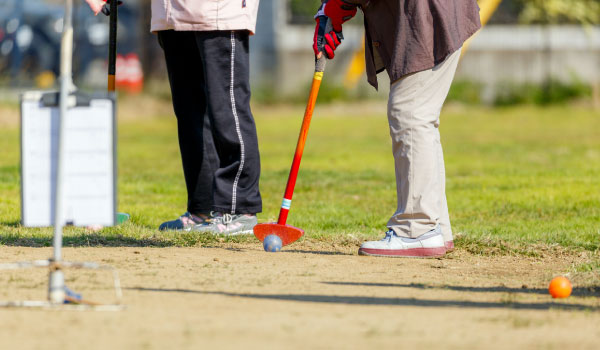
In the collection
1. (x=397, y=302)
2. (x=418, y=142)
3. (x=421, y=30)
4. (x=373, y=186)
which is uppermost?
(x=421, y=30)

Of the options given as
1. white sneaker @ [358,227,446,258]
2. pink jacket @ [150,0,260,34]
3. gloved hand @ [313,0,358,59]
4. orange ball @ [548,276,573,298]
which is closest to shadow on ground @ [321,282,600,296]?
orange ball @ [548,276,573,298]

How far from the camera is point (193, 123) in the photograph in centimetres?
556

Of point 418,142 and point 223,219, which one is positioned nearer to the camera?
point 418,142

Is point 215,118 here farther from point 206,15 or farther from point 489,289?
point 489,289

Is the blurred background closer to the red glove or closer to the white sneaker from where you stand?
the red glove

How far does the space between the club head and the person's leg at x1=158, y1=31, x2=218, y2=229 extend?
542 mm

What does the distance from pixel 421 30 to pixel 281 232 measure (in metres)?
1.25

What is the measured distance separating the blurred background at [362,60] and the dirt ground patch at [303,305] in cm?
1520

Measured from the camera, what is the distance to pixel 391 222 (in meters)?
4.96

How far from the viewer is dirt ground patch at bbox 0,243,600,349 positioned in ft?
9.96

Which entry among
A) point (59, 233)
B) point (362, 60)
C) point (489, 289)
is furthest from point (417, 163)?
point (362, 60)

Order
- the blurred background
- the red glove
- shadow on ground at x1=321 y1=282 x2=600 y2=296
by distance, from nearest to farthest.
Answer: shadow on ground at x1=321 y1=282 x2=600 y2=296
the red glove
the blurred background

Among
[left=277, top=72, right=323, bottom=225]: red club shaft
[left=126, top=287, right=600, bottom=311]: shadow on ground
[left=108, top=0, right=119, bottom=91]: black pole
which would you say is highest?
[left=108, top=0, right=119, bottom=91]: black pole

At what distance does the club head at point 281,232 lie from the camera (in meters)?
5.02
